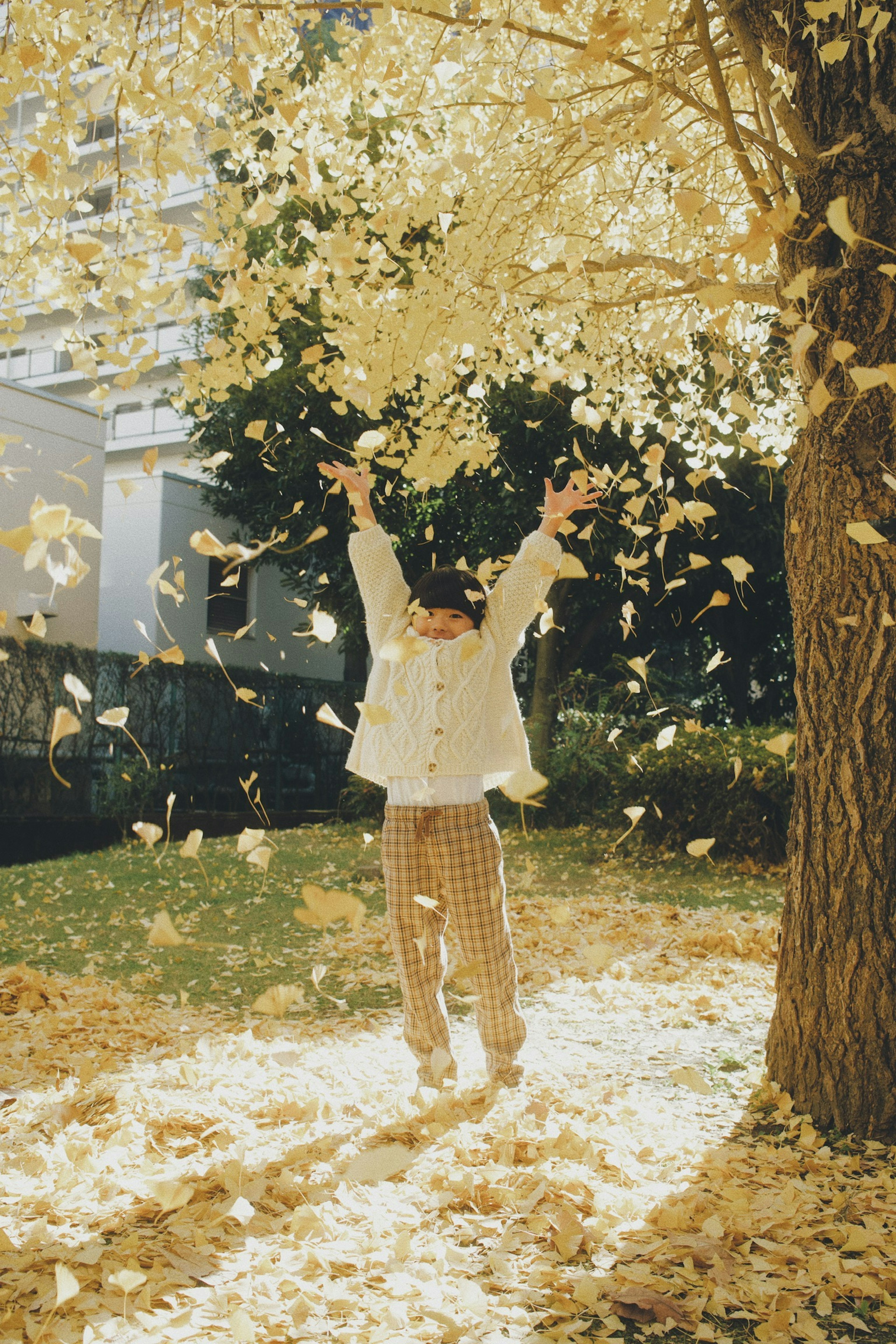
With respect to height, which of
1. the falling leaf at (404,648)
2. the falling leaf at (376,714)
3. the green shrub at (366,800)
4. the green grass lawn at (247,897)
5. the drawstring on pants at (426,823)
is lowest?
the green grass lawn at (247,897)

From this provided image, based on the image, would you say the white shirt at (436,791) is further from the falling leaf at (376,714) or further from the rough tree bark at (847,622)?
the rough tree bark at (847,622)

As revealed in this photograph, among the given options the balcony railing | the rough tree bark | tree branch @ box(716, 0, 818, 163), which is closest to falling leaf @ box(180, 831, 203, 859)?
the rough tree bark

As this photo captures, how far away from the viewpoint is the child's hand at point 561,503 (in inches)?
117

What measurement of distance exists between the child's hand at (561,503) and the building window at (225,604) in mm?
11915

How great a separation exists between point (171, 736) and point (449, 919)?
882cm

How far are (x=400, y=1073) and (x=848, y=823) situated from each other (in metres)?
1.66

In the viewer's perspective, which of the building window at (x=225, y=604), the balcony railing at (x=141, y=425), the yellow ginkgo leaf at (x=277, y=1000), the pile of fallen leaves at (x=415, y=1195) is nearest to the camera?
the pile of fallen leaves at (x=415, y=1195)

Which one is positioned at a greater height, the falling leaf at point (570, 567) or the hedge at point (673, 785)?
the falling leaf at point (570, 567)

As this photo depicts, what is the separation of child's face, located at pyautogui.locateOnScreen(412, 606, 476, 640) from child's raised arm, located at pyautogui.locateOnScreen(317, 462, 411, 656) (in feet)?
0.30

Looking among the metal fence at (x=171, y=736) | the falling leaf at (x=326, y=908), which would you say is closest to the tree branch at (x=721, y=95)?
the falling leaf at (x=326, y=908)

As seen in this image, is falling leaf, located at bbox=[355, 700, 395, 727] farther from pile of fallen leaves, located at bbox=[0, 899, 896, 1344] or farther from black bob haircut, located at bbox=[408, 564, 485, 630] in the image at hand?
pile of fallen leaves, located at bbox=[0, 899, 896, 1344]

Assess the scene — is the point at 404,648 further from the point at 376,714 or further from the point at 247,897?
the point at 247,897

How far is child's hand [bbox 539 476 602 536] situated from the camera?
9.76 feet

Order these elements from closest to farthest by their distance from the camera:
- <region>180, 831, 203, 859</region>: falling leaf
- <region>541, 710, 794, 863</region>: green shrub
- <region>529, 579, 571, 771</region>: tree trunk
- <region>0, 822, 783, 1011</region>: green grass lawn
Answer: <region>180, 831, 203, 859</region>: falling leaf → <region>0, 822, 783, 1011</region>: green grass lawn → <region>541, 710, 794, 863</region>: green shrub → <region>529, 579, 571, 771</region>: tree trunk
